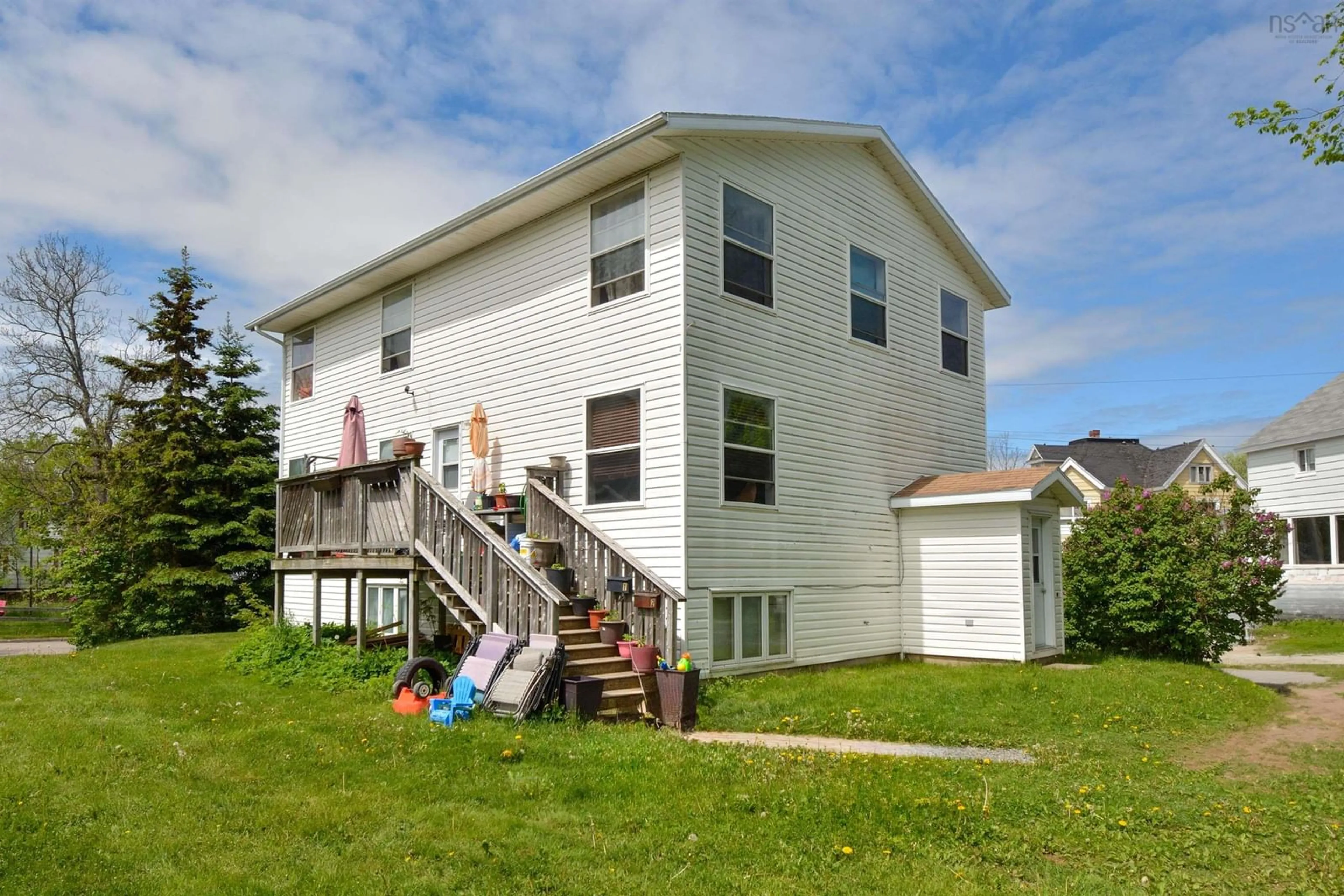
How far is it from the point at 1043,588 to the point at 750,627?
5499mm

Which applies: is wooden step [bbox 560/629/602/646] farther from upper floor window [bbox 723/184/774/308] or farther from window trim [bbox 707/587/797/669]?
upper floor window [bbox 723/184/774/308]

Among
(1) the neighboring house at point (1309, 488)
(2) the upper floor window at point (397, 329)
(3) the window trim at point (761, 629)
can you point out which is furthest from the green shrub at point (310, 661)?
(1) the neighboring house at point (1309, 488)

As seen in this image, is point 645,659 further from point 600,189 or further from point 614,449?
point 600,189

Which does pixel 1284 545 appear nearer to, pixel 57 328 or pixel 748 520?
pixel 748 520

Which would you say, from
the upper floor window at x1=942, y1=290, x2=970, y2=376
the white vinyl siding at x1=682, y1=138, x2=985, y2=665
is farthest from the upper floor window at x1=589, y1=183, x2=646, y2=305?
the upper floor window at x1=942, y1=290, x2=970, y2=376

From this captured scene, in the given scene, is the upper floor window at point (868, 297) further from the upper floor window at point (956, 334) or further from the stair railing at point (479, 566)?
the stair railing at point (479, 566)

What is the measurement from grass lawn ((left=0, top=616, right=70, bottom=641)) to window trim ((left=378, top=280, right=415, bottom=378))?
1823cm

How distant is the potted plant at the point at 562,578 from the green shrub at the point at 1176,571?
900 cm

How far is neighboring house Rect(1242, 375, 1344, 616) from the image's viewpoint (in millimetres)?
25016

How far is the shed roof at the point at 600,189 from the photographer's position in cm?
1152

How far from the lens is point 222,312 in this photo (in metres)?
24.7

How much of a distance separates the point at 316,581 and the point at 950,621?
9583 millimetres

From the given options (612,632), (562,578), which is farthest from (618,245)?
(612,632)

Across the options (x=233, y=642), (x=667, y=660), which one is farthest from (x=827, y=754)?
(x=233, y=642)
